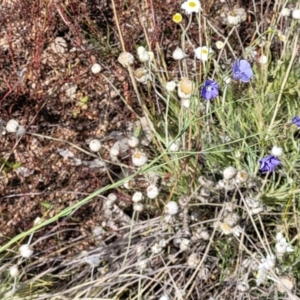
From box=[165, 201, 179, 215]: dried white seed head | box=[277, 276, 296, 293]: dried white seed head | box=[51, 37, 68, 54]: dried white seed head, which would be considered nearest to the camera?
box=[277, 276, 296, 293]: dried white seed head

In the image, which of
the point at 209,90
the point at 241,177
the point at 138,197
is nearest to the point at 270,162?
the point at 241,177

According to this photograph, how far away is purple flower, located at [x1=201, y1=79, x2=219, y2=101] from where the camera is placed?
1610 mm

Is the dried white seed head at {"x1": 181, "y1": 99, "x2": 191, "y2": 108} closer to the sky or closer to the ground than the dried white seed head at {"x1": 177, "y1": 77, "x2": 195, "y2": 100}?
closer to the ground

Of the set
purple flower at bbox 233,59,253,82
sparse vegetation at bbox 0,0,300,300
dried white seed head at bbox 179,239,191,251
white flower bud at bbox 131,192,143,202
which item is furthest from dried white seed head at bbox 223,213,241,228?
purple flower at bbox 233,59,253,82

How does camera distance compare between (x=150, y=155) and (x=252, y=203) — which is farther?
(x=150, y=155)

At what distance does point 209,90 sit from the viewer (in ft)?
5.30

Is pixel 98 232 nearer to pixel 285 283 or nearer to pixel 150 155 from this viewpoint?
pixel 150 155

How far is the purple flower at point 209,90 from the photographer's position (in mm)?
1610

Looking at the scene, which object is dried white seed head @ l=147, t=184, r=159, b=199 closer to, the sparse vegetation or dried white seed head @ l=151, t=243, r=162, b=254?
the sparse vegetation

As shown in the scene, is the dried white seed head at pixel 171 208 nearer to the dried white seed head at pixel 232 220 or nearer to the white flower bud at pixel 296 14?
the dried white seed head at pixel 232 220

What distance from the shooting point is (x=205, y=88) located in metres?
1.62

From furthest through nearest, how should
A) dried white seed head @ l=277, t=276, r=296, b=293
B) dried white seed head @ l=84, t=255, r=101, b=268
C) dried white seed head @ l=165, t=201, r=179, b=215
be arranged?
dried white seed head @ l=84, t=255, r=101, b=268
dried white seed head @ l=165, t=201, r=179, b=215
dried white seed head @ l=277, t=276, r=296, b=293

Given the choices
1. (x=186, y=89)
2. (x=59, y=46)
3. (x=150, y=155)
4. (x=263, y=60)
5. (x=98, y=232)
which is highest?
(x=186, y=89)

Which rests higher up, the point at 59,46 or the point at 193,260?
the point at 59,46
